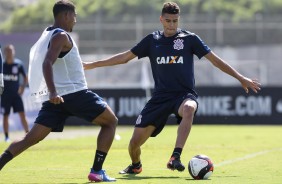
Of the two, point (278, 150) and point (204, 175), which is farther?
point (278, 150)

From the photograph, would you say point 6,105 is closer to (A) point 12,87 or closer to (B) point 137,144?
(A) point 12,87

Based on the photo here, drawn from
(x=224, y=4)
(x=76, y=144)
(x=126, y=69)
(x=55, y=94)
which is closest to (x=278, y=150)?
(x=76, y=144)

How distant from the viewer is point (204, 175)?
37.1ft

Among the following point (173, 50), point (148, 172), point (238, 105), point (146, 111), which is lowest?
point (238, 105)

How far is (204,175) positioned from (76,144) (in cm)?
842

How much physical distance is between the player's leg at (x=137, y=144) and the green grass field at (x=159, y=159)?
0.60 feet

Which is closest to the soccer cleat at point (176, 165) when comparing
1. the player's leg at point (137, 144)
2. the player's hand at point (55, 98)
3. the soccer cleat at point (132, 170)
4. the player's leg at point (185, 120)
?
the player's leg at point (185, 120)

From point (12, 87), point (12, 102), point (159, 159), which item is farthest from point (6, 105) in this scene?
point (159, 159)

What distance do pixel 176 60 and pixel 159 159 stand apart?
321cm

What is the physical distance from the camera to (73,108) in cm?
1077

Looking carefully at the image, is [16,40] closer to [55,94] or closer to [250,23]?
[250,23]

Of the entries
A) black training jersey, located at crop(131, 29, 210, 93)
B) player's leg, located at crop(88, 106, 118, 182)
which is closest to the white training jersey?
player's leg, located at crop(88, 106, 118, 182)

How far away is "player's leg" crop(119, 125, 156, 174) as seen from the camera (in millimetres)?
12109

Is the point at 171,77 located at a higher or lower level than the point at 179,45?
lower
